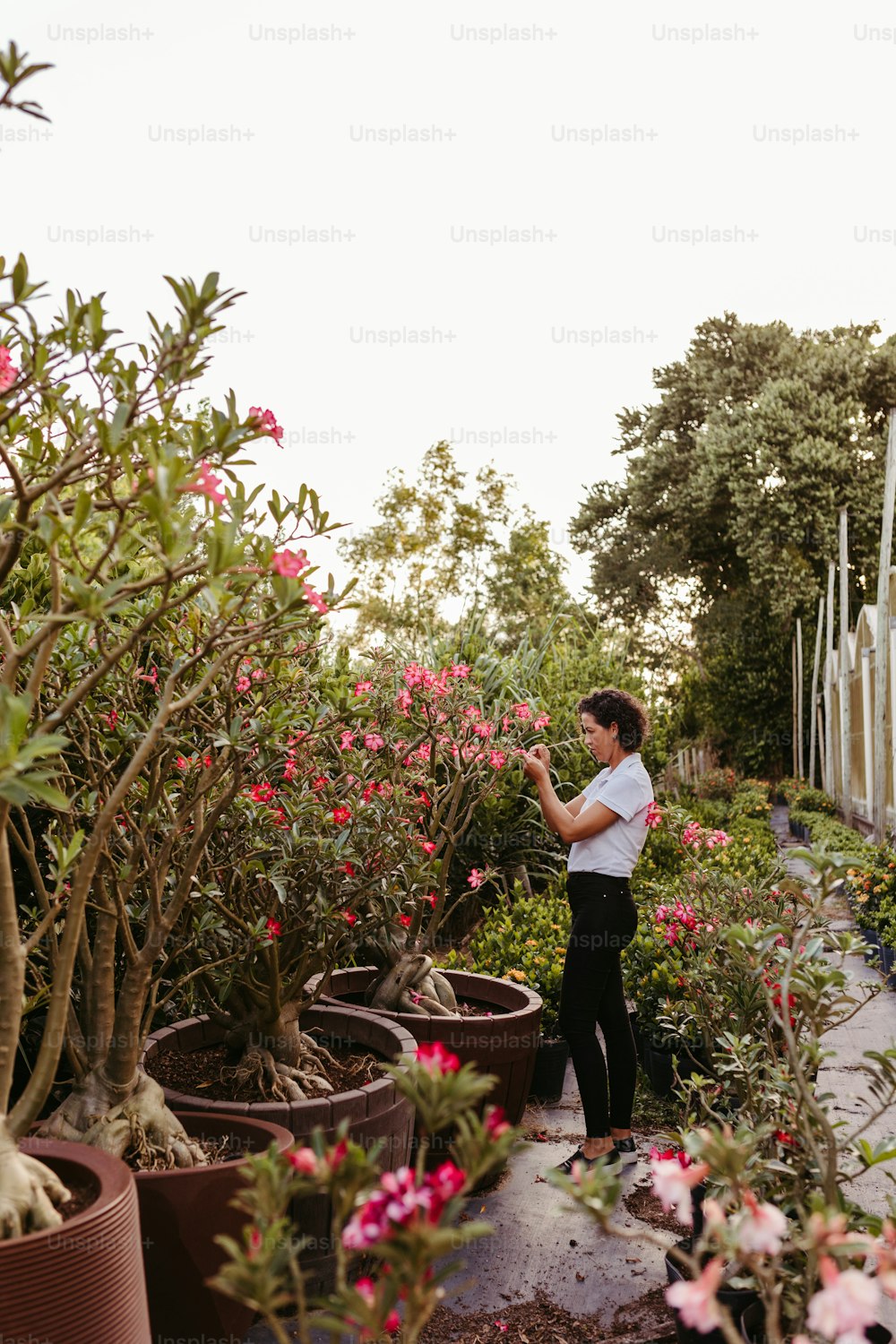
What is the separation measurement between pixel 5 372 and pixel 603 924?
2641 millimetres

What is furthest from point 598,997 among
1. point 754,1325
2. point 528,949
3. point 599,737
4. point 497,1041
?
point 754,1325

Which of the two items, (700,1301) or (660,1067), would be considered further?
(660,1067)

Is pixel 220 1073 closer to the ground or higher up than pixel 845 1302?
closer to the ground

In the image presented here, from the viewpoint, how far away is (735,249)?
10.8 metres

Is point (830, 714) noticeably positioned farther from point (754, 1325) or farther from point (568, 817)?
point (754, 1325)

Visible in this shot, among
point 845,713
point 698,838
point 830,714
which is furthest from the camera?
point 830,714

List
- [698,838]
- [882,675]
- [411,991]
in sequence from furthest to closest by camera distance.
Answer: [882,675], [698,838], [411,991]

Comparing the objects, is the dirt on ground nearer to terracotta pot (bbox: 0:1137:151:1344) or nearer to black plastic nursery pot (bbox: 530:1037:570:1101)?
terracotta pot (bbox: 0:1137:151:1344)

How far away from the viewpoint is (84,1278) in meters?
1.58

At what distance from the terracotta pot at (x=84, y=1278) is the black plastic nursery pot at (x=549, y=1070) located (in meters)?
2.78

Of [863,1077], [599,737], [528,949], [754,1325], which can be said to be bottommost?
[863,1077]

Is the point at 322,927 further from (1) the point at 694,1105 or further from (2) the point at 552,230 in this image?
(2) the point at 552,230

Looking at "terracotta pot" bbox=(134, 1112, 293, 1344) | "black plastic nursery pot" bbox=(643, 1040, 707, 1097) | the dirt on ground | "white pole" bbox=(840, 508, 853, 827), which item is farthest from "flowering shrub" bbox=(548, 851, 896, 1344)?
"white pole" bbox=(840, 508, 853, 827)

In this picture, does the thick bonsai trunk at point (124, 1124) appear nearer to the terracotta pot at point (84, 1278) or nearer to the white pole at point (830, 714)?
the terracotta pot at point (84, 1278)
